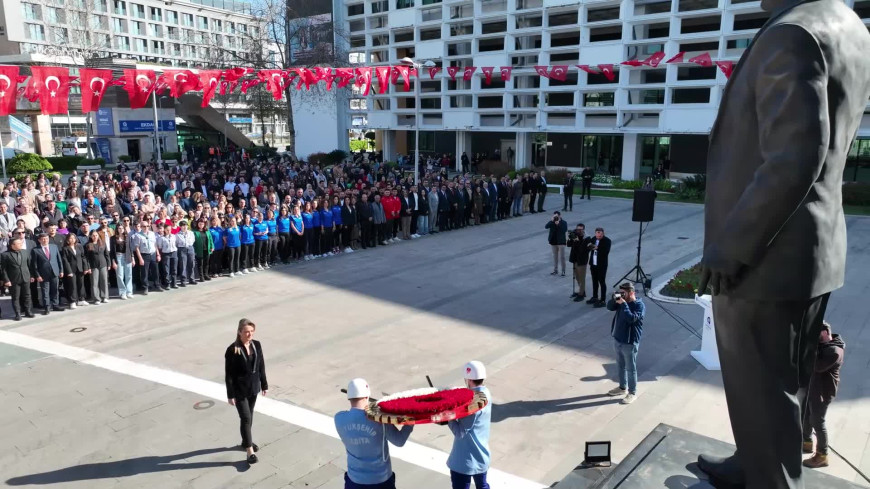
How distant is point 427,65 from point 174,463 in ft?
74.1

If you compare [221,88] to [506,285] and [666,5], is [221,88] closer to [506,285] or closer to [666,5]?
[506,285]

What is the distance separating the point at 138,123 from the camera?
153ft

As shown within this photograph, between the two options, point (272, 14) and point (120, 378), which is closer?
point (120, 378)

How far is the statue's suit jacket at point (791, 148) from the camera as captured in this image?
127 inches

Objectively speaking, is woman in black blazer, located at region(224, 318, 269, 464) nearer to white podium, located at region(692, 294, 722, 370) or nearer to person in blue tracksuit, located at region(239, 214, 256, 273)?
white podium, located at region(692, 294, 722, 370)

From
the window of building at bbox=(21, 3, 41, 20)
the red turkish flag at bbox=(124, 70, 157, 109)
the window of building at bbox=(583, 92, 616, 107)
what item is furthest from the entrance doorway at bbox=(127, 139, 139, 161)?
the window of building at bbox=(21, 3, 41, 20)

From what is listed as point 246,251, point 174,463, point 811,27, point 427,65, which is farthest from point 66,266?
point 427,65

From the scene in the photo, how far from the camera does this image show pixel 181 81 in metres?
20.7

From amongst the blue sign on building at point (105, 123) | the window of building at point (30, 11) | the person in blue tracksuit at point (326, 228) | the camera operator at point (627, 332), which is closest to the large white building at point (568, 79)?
the blue sign on building at point (105, 123)

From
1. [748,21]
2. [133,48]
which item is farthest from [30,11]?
[748,21]

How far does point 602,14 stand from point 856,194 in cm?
2322

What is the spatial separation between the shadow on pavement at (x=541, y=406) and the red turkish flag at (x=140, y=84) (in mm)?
17198

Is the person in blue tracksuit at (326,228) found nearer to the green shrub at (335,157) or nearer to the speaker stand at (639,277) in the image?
the speaker stand at (639,277)

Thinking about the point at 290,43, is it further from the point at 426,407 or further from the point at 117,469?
the point at 426,407
